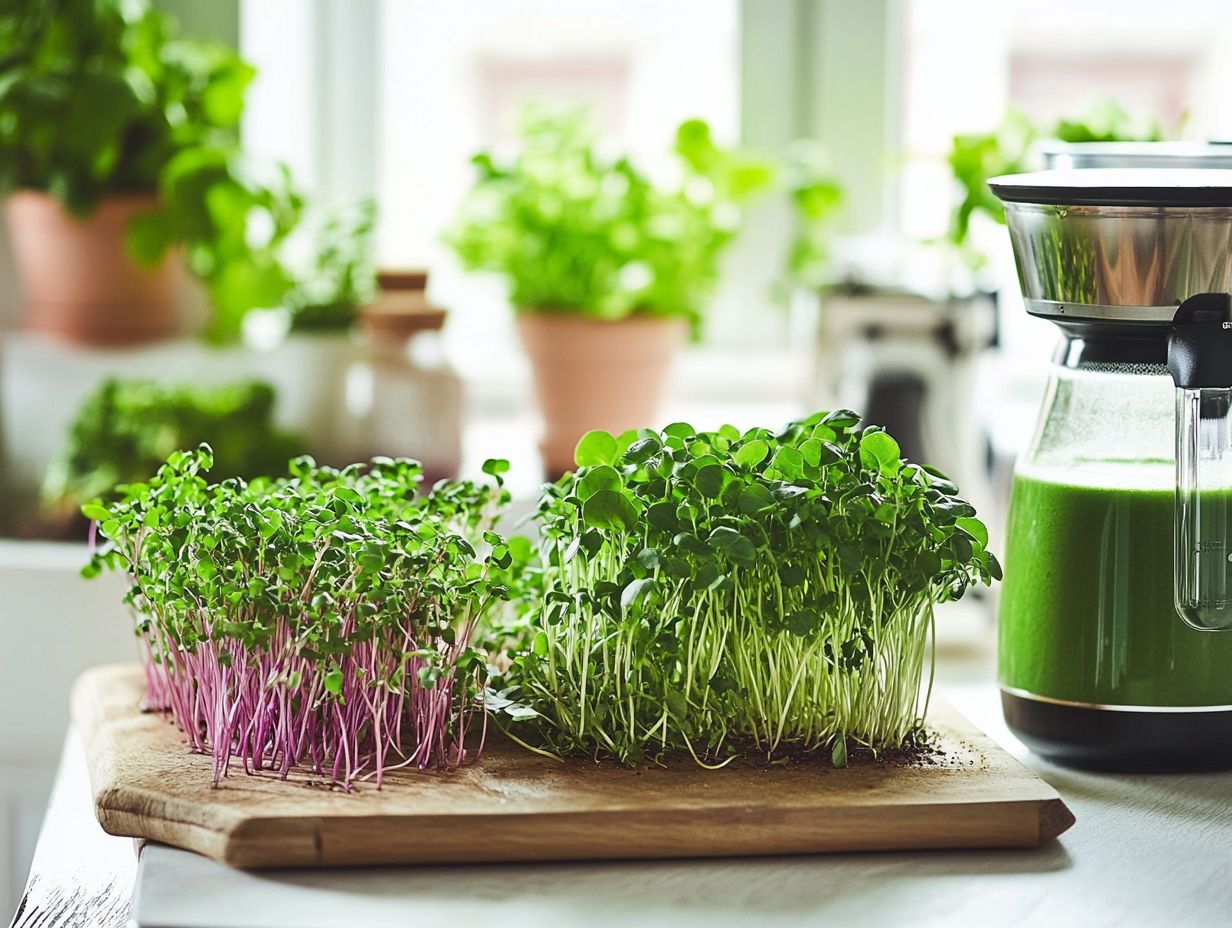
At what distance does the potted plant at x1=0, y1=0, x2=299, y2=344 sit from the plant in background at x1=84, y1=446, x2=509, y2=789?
32.3 inches

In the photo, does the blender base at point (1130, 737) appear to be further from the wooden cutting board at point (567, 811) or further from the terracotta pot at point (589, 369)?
the terracotta pot at point (589, 369)

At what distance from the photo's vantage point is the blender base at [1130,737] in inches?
35.6

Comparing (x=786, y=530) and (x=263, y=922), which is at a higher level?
(x=786, y=530)

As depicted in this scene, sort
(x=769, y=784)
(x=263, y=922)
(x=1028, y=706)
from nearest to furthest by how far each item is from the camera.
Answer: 1. (x=263, y=922)
2. (x=769, y=784)
3. (x=1028, y=706)

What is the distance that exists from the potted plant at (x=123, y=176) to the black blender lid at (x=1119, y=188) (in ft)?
3.15

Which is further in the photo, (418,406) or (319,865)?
(418,406)

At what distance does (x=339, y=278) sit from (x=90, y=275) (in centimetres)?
29

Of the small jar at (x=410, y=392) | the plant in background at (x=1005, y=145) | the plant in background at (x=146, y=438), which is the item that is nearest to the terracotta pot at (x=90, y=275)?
the plant in background at (x=146, y=438)

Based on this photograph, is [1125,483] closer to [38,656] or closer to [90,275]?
[38,656]

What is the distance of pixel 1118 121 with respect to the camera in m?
1.48

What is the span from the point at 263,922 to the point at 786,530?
335 mm

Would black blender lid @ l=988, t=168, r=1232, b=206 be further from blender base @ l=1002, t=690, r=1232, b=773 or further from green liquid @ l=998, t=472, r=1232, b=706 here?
blender base @ l=1002, t=690, r=1232, b=773

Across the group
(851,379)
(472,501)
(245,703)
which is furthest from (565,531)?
(851,379)

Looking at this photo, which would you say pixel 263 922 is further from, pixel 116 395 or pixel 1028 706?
pixel 116 395
